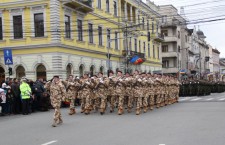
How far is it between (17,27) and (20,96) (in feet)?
56.3

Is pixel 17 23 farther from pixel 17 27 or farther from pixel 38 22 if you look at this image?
pixel 38 22

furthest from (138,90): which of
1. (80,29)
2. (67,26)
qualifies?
(80,29)

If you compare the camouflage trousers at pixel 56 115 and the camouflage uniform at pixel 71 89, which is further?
the camouflage uniform at pixel 71 89

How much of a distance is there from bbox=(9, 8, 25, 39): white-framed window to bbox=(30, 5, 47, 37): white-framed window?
0.96m

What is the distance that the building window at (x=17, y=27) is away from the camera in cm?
3531

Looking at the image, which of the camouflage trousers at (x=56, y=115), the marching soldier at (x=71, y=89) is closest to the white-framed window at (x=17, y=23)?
the marching soldier at (x=71, y=89)

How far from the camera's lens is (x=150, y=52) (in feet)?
209

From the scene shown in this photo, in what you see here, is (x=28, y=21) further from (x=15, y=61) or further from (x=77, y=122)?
(x=77, y=122)

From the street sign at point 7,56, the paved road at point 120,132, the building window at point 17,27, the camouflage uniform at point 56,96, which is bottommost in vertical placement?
the paved road at point 120,132

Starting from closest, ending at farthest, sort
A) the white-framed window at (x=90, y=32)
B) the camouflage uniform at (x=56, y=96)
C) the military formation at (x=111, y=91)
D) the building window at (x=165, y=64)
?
1. the camouflage uniform at (x=56, y=96)
2. the military formation at (x=111, y=91)
3. the white-framed window at (x=90, y=32)
4. the building window at (x=165, y=64)

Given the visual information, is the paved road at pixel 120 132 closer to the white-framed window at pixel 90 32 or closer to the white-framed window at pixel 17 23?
the white-framed window at pixel 17 23

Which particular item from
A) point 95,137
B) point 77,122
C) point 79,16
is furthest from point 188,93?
point 95,137

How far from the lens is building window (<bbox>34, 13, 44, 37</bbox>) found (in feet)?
115

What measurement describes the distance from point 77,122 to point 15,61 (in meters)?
21.4
